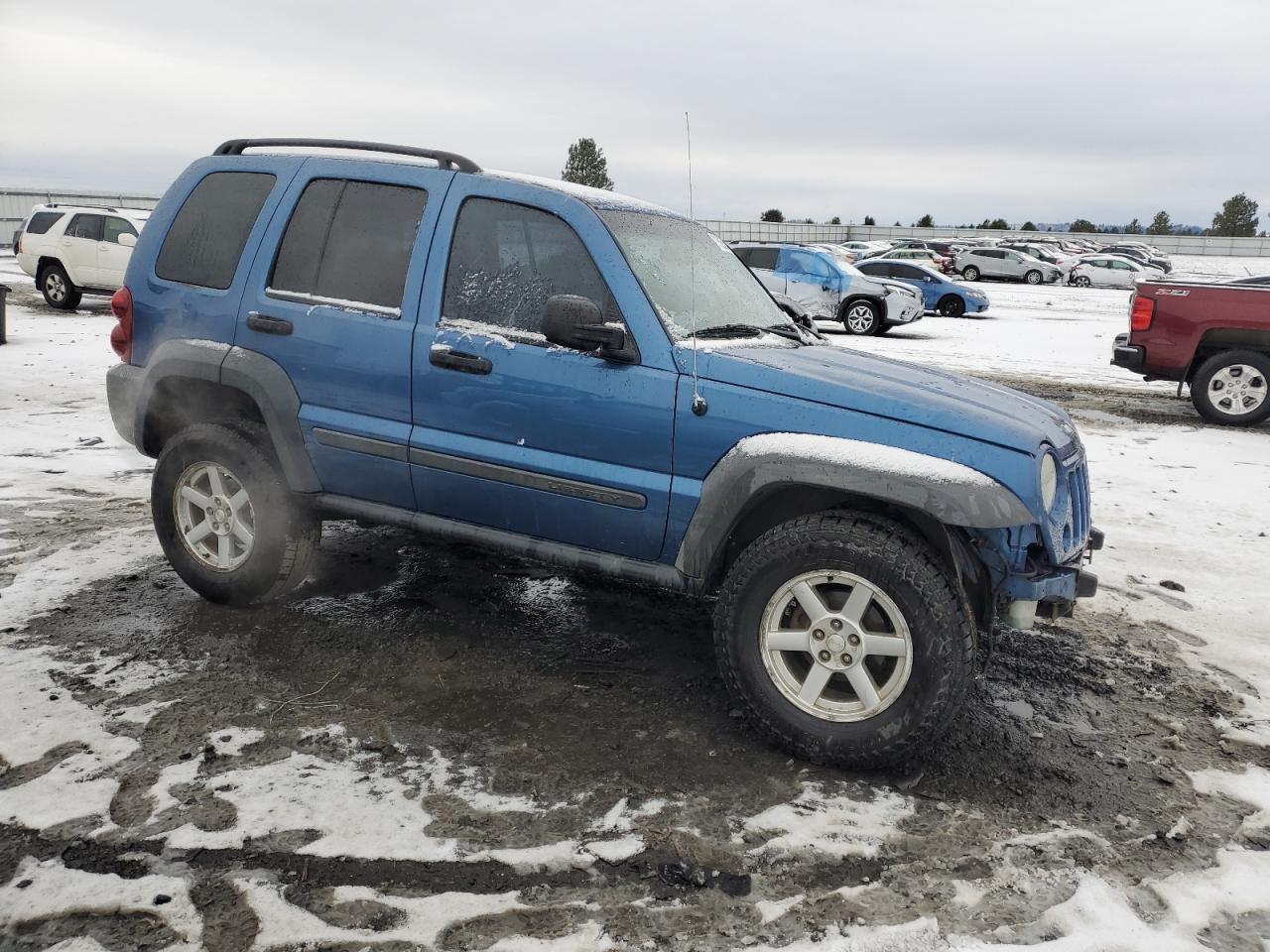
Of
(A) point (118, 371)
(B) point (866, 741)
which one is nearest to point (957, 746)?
(B) point (866, 741)

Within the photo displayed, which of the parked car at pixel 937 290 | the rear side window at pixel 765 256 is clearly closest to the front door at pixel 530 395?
the rear side window at pixel 765 256

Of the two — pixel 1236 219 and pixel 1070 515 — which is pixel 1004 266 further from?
pixel 1236 219

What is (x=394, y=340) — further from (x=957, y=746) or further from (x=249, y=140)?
(x=957, y=746)

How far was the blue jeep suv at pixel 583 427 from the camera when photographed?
3240mm

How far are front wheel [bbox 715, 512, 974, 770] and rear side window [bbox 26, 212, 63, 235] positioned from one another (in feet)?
55.5

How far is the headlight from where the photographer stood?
129 inches

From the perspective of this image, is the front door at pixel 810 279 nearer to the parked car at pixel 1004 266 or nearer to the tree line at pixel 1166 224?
the parked car at pixel 1004 266

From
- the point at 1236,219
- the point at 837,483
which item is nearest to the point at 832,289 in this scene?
the point at 837,483

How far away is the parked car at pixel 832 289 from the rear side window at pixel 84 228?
36.1 feet

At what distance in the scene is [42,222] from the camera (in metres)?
16.3

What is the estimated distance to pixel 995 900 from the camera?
8.78 ft

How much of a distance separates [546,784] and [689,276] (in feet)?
6.99

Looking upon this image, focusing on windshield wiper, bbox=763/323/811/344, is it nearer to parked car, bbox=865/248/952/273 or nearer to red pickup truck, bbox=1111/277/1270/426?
red pickup truck, bbox=1111/277/1270/426

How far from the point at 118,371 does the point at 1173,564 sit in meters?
5.72
